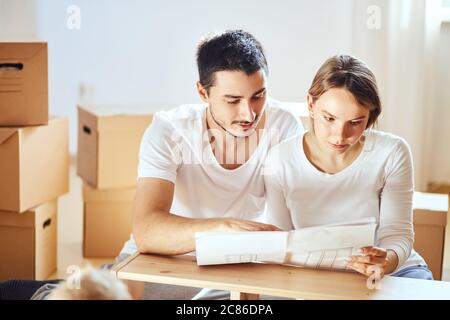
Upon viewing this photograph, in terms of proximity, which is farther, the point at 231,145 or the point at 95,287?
the point at 231,145

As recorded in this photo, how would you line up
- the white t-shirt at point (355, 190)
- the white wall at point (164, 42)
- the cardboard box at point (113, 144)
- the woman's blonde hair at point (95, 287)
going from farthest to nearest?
the white wall at point (164, 42) → the cardboard box at point (113, 144) → the white t-shirt at point (355, 190) → the woman's blonde hair at point (95, 287)

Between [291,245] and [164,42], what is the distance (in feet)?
7.25

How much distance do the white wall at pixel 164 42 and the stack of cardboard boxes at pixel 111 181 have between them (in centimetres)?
50

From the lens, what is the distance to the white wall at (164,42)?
9.80ft

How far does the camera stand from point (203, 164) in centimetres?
166

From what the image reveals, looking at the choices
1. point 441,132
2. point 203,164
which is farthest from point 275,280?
point 441,132

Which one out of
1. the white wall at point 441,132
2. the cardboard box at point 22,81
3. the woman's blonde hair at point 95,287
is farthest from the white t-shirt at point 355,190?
the white wall at point 441,132

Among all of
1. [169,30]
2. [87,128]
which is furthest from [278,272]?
[169,30]

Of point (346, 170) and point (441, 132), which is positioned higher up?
point (346, 170)

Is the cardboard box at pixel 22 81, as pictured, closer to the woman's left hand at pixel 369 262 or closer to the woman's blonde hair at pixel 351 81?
the woman's blonde hair at pixel 351 81

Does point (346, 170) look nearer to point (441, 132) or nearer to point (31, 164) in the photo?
point (31, 164)
